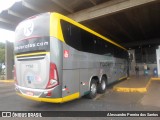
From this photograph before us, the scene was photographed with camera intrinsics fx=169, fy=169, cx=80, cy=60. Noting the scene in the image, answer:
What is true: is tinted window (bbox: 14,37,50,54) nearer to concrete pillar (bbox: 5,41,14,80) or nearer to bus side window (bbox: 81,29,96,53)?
bus side window (bbox: 81,29,96,53)

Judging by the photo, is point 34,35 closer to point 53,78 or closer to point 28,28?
point 28,28

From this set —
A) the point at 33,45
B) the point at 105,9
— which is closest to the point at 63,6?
the point at 105,9

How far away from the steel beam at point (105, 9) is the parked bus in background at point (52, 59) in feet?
16.5

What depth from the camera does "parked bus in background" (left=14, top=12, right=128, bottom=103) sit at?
5551mm

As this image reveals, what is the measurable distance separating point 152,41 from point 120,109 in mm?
22236

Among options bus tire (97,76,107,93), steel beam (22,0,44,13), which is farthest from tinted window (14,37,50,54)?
steel beam (22,0,44,13)

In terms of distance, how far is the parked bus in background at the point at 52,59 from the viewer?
5.55 metres

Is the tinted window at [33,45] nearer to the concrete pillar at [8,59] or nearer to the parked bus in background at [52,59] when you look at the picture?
the parked bus in background at [52,59]

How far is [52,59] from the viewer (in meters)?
5.54

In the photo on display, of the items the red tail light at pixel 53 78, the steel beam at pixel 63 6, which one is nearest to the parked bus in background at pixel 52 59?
the red tail light at pixel 53 78

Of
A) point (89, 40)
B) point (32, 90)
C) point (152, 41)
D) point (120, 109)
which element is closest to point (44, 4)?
point (89, 40)

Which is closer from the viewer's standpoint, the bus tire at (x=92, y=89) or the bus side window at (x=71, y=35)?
the bus side window at (x=71, y=35)

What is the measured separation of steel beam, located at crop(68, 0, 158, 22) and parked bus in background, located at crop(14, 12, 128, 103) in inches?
198

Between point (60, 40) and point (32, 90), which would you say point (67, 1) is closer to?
point (60, 40)
